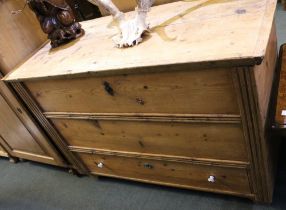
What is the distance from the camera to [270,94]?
107cm

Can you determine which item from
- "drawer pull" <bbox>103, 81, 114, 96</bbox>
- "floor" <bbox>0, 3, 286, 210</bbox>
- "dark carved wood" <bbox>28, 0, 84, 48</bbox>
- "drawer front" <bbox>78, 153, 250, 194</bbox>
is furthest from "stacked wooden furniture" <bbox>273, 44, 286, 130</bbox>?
"dark carved wood" <bbox>28, 0, 84, 48</bbox>

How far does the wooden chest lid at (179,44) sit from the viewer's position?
806 mm

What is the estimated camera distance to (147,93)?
1005 mm

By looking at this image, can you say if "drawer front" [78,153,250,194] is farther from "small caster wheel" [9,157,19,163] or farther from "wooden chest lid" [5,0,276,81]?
"small caster wheel" [9,157,19,163]

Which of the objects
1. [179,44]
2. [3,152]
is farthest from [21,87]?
[3,152]

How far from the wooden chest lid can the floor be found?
751 millimetres

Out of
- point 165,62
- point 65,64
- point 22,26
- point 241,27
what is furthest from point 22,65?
point 241,27

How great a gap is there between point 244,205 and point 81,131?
31.9 inches

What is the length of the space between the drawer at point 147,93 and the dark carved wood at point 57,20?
9.6 inches

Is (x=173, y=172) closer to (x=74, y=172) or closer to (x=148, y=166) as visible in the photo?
(x=148, y=166)

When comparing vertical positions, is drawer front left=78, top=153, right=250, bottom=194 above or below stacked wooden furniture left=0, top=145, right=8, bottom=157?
above

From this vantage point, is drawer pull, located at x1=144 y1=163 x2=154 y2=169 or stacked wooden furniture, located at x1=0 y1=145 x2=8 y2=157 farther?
stacked wooden furniture, located at x1=0 y1=145 x2=8 y2=157

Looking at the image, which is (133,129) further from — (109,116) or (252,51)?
(252,51)

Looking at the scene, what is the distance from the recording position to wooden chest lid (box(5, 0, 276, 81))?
81 centimetres
